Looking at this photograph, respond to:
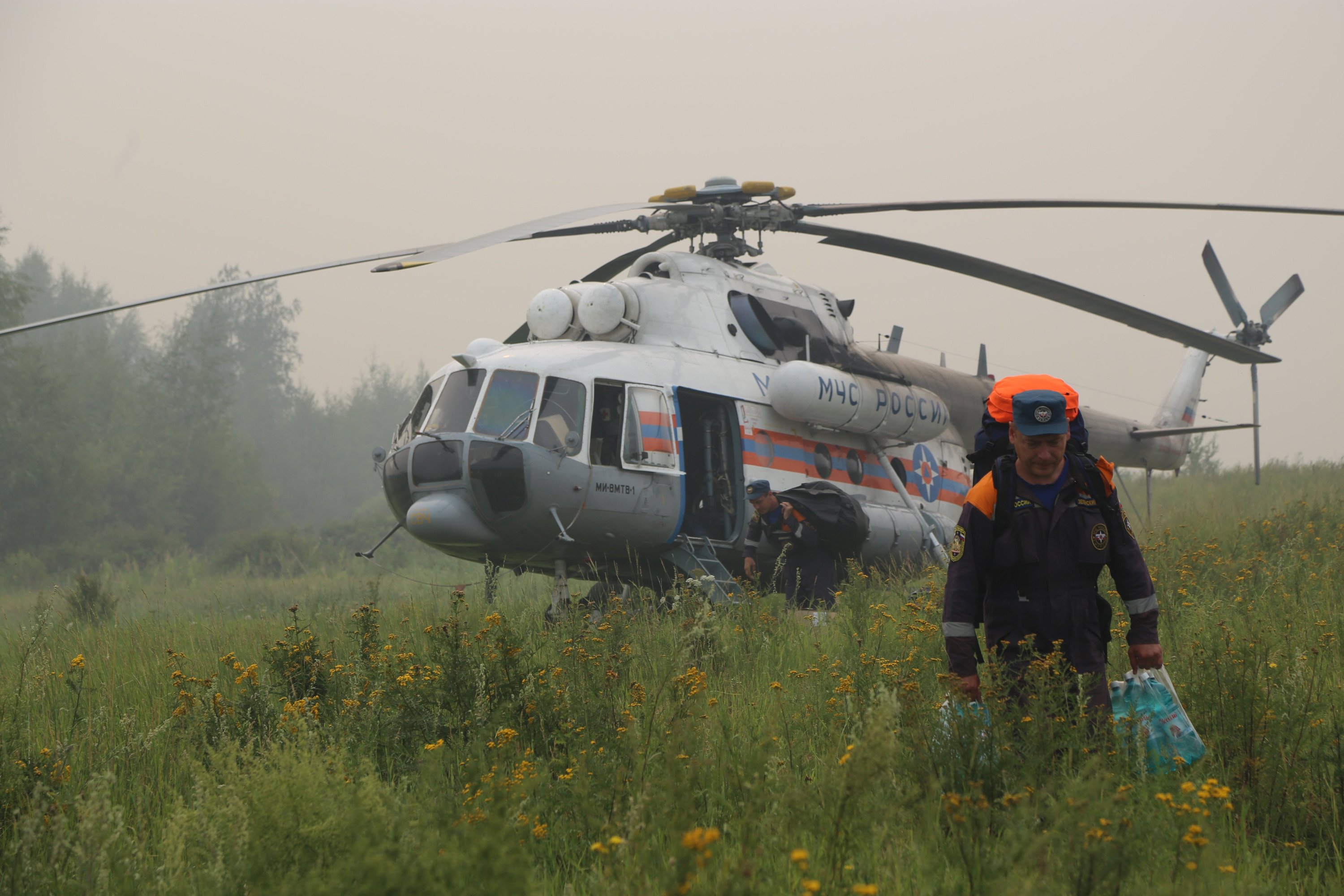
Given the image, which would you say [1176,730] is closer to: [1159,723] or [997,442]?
[1159,723]

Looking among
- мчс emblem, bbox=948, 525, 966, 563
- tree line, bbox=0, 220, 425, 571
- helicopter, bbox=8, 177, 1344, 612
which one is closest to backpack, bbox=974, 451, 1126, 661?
мчс emblem, bbox=948, 525, 966, 563

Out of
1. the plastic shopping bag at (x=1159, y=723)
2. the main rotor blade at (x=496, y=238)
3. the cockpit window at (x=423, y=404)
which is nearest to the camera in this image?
the plastic shopping bag at (x=1159, y=723)

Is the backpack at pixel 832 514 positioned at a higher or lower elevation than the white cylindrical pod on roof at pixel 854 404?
lower

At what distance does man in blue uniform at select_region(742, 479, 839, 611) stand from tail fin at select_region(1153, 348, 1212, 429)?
7.89m

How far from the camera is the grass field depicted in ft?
7.24

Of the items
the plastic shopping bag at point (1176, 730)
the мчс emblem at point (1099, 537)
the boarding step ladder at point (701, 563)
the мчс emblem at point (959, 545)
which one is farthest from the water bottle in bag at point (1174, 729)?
the boarding step ladder at point (701, 563)

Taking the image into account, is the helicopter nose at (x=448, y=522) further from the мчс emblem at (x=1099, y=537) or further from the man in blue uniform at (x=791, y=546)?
the мчс emblem at (x=1099, y=537)

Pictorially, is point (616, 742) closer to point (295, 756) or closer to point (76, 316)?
point (295, 756)

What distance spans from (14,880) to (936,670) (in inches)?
146

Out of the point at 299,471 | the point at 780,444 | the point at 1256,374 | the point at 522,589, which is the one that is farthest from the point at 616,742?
the point at 299,471

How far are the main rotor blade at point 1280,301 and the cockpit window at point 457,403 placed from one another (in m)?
11.6

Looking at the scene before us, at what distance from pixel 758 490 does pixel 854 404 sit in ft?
5.15

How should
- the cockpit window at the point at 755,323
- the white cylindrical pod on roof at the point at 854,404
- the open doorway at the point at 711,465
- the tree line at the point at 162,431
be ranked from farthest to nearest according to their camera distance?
the tree line at the point at 162,431 → the cockpit window at the point at 755,323 → the white cylindrical pod on roof at the point at 854,404 → the open doorway at the point at 711,465

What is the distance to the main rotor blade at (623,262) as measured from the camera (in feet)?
31.3
